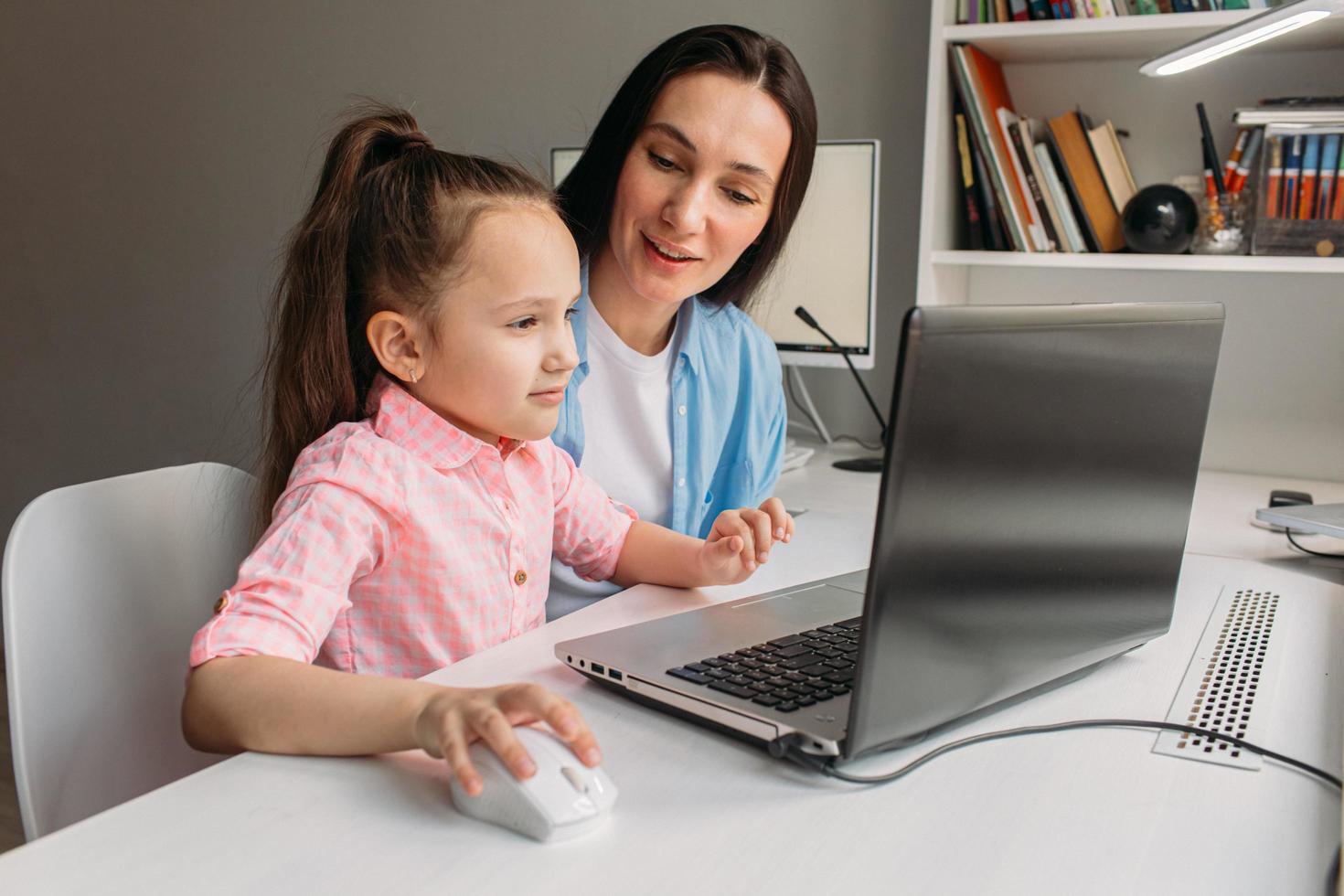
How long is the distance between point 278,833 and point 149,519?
1.91ft

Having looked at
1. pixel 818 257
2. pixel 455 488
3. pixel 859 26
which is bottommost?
pixel 455 488

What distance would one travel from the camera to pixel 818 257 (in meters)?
1.97

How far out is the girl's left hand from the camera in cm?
111

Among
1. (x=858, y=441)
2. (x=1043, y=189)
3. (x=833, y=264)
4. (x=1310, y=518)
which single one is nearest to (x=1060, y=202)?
(x=1043, y=189)

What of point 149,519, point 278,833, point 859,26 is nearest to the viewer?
point 278,833

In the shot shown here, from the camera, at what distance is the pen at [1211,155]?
1853 mm

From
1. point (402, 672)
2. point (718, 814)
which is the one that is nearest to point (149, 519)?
point (402, 672)

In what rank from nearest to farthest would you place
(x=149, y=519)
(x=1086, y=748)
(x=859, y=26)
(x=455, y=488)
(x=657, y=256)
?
(x=1086, y=748) < (x=455, y=488) < (x=149, y=519) < (x=657, y=256) < (x=859, y=26)

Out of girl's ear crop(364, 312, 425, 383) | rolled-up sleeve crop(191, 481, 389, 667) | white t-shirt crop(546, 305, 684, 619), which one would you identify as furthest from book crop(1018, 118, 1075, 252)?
rolled-up sleeve crop(191, 481, 389, 667)

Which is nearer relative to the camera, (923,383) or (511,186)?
(923,383)

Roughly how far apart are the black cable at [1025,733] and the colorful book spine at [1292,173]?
49.0 inches

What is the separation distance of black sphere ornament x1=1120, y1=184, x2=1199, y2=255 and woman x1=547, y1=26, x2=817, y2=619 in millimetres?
638

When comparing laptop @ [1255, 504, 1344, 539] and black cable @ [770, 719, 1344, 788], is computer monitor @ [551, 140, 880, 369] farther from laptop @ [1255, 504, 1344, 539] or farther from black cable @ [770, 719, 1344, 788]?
black cable @ [770, 719, 1344, 788]

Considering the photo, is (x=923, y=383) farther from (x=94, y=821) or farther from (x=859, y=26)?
(x=859, y=26)
